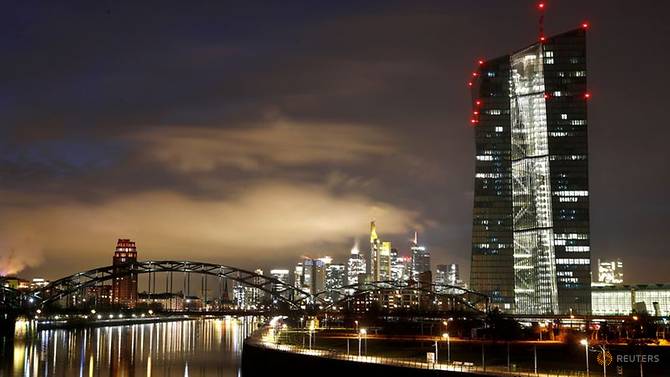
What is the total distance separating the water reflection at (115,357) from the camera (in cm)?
9850

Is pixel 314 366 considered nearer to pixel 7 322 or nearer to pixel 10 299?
pixel 7 322

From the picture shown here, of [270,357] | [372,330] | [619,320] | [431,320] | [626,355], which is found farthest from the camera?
[431,320]

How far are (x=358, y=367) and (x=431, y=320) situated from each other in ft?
411

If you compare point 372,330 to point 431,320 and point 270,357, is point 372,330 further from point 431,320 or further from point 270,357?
point 270,357

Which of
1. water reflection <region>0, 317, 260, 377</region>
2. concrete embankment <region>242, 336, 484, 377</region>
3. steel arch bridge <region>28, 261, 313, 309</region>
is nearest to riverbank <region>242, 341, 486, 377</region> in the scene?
concrete embankment <region>242, 336, 484, 377</region>

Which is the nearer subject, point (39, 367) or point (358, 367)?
point (358, 367)

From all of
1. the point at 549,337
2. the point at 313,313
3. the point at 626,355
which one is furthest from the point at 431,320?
the point at 626,355

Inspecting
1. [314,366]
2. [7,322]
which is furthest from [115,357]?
[7,322]

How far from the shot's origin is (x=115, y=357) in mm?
118188

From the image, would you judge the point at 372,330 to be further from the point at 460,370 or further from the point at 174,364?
the point at 460,370

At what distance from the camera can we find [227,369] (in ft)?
335

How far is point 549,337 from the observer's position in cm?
12356

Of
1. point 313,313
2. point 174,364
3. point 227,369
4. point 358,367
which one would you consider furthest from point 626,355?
point 313,313

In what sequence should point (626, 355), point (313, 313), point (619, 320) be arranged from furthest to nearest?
point (313, 313)
point (619, 320)
point (626, 355)
